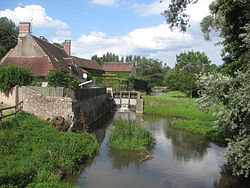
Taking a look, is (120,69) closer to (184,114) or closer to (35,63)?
(35,63)

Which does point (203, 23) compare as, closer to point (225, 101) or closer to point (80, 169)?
point (225, 101)

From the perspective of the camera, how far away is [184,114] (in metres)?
26.1

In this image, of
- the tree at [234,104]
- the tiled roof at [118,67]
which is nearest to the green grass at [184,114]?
the tree at [234,104]

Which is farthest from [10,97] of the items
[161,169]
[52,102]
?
[161,169]

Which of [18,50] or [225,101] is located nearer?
[225,101]

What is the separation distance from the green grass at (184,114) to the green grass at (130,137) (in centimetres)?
620

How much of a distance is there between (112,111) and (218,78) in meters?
24.3

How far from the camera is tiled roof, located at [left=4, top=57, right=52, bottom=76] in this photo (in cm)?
2428

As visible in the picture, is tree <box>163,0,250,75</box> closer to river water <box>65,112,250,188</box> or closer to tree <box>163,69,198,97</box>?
river water <box>65,112,250,188</box>

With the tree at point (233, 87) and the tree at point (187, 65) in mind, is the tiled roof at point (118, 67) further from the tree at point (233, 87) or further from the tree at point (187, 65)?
the tree at point (233, 87)

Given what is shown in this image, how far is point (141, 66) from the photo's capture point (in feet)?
237

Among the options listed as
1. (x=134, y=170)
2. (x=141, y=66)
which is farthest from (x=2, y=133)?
(x=141, y=66)

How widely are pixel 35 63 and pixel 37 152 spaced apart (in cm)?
1833

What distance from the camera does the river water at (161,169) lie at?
9.42 m
